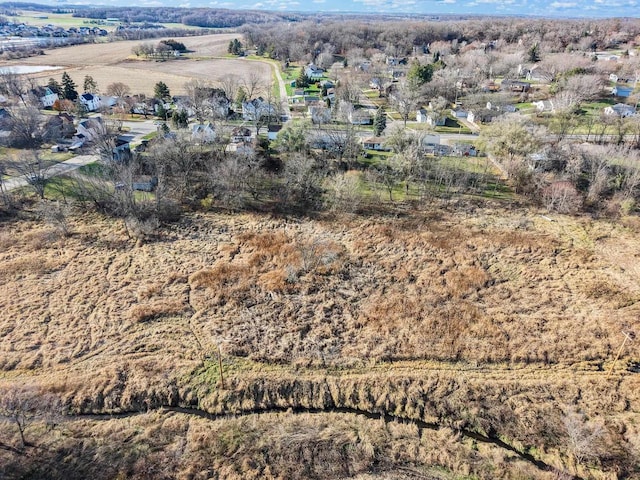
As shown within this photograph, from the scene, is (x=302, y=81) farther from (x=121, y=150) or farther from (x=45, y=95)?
(x=121, y=150)

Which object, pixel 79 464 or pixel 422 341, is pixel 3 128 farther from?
pixel 422 341

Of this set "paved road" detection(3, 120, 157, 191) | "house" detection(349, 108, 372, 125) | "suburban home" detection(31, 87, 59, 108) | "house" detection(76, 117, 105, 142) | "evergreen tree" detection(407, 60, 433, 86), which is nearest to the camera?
"paved road" detection(3, 120, 157, 191)

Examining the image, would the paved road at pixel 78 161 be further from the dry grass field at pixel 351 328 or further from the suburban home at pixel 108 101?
the suburban home at pixel 108 101

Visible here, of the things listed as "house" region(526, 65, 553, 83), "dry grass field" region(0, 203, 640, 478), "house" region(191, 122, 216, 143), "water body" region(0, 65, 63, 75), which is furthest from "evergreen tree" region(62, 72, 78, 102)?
"house" region(526, 65, 553, 83)

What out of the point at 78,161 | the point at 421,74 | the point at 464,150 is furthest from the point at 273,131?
the point at 421,74

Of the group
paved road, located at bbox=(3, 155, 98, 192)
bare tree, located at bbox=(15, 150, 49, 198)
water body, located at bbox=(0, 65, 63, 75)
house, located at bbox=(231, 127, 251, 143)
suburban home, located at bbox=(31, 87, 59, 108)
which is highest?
water body, located at bbox=(0, 65, 63, 75)

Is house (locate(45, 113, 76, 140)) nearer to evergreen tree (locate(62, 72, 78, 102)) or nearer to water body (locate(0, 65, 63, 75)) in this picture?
evergreen tree (locate(62, 72, 78, 102))
